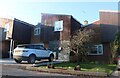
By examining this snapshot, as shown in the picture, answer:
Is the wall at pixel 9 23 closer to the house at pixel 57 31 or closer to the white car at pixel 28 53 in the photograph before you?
the house at pixel 57 31

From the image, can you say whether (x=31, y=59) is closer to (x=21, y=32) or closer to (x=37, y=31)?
(x=37, y=31)

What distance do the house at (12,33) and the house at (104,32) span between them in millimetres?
12314

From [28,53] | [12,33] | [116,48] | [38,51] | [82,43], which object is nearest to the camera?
[28,53]

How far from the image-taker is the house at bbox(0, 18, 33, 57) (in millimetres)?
36844

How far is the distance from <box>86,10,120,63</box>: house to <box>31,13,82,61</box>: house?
3202 mm

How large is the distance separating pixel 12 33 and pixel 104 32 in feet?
45.0

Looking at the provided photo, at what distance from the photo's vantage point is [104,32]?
3022 cm

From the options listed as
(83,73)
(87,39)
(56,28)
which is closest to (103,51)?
(87,39)

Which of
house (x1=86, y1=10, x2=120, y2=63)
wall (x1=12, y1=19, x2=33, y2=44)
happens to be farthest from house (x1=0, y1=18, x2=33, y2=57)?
house (x1=86, y1=10, x2=120, y2=63)

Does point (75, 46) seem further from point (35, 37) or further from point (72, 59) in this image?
point (35, 37)

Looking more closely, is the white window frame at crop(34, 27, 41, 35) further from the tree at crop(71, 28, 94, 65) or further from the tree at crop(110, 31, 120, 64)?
the tree at crop(110, 31, 120, 64)

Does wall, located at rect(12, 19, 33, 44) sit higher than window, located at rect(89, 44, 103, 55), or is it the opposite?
wall, located at rect(12, 19, 33, 44)

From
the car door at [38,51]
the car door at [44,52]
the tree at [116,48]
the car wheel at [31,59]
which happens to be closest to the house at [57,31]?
the car door at [44,52]

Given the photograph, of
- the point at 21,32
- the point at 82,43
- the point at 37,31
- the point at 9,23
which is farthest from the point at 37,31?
the point at 82,43
